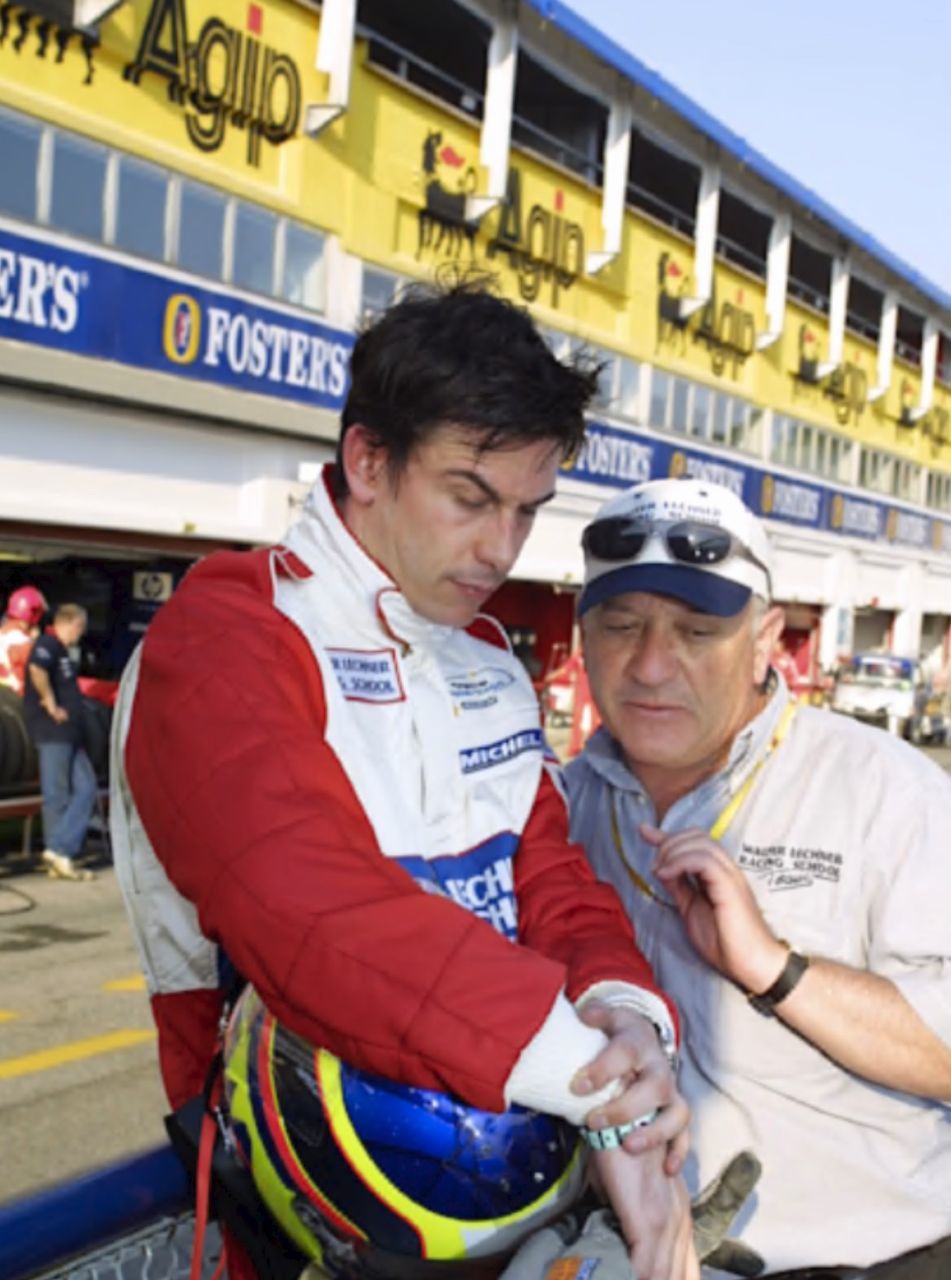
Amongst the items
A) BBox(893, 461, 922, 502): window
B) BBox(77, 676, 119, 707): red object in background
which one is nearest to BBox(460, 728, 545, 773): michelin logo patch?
BBox(77, 676, 119, 707): red object in background

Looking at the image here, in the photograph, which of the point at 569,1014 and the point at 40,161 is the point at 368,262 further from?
the point at 569,1014

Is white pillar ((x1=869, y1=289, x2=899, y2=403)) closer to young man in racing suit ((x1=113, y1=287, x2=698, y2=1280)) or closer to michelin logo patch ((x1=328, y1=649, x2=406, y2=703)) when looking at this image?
young man in racing suit ((x1=113, y1=287, x2=698, y2=1280))

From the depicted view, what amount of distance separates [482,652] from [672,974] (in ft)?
2.02

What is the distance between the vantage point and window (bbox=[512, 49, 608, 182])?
80.6 feet

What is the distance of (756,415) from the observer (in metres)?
31.1

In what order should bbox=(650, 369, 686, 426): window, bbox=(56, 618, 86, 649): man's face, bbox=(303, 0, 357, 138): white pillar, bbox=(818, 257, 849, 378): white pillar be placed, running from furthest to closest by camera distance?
1. bbox=(818, 257, 849, 378): white pillar
2. bbox=(650, 369, 686, 426): window
3. bbox=(303, 0, 357, 138): white pillar
4. bbox=(56, 618, 86, 649): man's face

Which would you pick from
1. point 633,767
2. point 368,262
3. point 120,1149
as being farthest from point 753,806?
point 368,262

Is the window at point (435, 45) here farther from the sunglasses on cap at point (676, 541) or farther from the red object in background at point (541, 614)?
the sunglasses on cap at point (676, 541)

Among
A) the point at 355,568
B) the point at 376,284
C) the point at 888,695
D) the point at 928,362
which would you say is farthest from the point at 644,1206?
the point at 928,362

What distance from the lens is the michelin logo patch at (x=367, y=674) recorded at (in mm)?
1662

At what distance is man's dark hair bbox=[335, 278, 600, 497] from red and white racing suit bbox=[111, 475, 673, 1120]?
0.15 metres

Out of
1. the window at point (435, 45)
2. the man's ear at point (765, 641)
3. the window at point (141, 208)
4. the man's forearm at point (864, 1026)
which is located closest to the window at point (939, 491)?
the window at point (435, 45)

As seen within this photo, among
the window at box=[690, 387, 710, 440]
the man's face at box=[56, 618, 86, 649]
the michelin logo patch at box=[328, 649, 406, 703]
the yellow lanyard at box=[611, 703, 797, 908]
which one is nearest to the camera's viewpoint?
the michelin logo patch at box=[328, 649, 406, 703]

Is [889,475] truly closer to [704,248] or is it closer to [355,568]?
[704,248]
